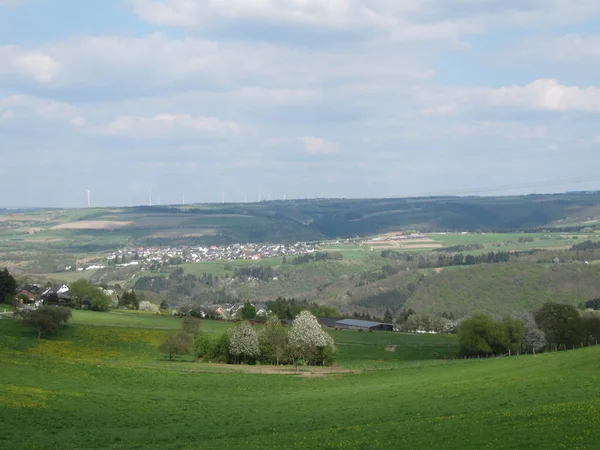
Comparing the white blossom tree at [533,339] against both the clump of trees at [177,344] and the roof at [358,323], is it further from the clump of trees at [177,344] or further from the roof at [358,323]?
the roof at [358,323]

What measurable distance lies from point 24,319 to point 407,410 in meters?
72.9

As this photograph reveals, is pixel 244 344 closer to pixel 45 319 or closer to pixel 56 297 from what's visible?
pixel 45 319

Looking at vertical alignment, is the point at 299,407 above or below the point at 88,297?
above

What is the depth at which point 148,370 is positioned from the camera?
62938 mm

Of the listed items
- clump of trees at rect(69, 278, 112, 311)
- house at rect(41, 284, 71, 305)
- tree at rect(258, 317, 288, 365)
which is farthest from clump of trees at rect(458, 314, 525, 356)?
house at rect(41, 284, 71, 305)

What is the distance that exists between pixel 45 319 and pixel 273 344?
32.2 metres

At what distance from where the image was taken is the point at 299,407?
1646 inches

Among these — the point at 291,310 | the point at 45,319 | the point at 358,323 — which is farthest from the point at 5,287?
the point at 358,323

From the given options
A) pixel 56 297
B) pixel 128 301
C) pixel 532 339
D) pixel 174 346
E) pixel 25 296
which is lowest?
pixel 128 301

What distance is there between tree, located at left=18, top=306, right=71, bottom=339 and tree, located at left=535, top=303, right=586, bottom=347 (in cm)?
6628

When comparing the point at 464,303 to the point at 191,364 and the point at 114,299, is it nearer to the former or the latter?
the point at 114,299

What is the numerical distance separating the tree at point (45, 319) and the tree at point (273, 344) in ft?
98.5

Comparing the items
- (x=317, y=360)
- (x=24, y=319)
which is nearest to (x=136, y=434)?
(x=317, y=360)

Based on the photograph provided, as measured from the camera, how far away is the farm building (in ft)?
450
